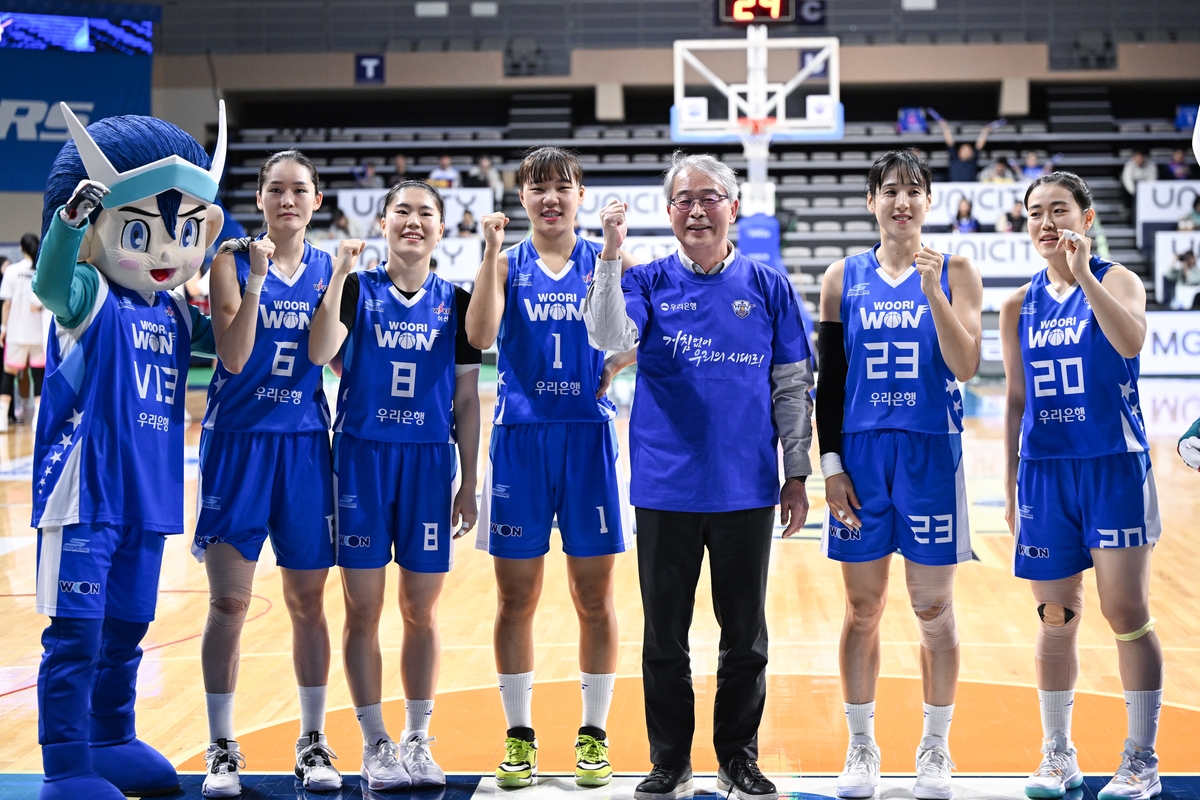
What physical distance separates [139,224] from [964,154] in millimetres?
19380

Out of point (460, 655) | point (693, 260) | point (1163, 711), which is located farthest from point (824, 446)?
point (460, 655)

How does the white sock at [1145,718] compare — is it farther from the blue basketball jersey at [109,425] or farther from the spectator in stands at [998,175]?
the spectator in stands at [998,175]

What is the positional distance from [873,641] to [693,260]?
50.8 inches

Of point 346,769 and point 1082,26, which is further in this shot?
point 1082,26

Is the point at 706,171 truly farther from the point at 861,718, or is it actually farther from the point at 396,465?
the point at 861,718

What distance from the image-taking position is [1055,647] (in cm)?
350

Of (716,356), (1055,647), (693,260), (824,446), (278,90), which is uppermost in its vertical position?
(278,90)

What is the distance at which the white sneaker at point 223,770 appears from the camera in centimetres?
349

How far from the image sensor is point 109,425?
11.0ft

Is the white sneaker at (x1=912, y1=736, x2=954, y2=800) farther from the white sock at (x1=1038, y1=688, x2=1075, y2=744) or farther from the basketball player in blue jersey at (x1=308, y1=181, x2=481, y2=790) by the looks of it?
the basketball player in blue jersey at (x1=308, y1=181, x2=481, y2=790)

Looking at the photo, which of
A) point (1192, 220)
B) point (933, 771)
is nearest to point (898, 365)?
point (933, 771)

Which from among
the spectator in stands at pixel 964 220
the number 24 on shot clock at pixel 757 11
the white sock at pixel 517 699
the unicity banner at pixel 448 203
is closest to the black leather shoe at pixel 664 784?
the white sock at pixel 517 699

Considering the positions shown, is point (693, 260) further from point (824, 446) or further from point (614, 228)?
point (824, 446)

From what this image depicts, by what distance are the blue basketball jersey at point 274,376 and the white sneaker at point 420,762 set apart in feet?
3.41
